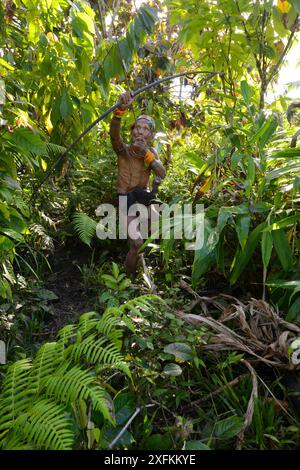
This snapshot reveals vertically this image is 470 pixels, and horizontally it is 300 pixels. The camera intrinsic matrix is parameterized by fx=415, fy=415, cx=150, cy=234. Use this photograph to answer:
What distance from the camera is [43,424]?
1191 mm

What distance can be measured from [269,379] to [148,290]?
857 mm

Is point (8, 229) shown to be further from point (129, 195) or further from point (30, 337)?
point (129, 195)

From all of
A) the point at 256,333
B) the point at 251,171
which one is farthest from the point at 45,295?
the point at 251,171

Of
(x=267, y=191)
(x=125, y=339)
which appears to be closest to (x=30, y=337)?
(x=125, y=339)

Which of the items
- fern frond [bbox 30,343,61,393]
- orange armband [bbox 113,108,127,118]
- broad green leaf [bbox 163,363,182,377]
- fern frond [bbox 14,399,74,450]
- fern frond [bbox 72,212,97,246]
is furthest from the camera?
fern frond [bbox 72,212,97,246]

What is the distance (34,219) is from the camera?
2.83 meters

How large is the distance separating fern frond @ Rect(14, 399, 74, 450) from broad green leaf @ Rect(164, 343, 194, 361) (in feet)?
1.73

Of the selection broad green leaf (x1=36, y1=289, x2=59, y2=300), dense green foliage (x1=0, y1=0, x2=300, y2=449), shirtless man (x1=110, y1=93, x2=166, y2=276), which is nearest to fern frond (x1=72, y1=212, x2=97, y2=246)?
dense green foliage (x1=0, y1=0, x2=300, y2=449)

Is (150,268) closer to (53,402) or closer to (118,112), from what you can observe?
(118,112)

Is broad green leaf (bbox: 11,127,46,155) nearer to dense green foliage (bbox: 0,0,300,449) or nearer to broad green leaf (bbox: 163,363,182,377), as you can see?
dense green foliage (bbox: 0,0,300,449)

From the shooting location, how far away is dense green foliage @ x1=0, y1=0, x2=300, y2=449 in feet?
4.64

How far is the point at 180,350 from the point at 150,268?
1.06 meters

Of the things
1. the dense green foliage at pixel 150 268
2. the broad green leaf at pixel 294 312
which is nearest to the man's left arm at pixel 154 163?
the dense green foliage at pixel 150 268

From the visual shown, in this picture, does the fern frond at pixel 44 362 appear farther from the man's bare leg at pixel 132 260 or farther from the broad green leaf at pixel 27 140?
the man's bare leg at pixel 132 260
